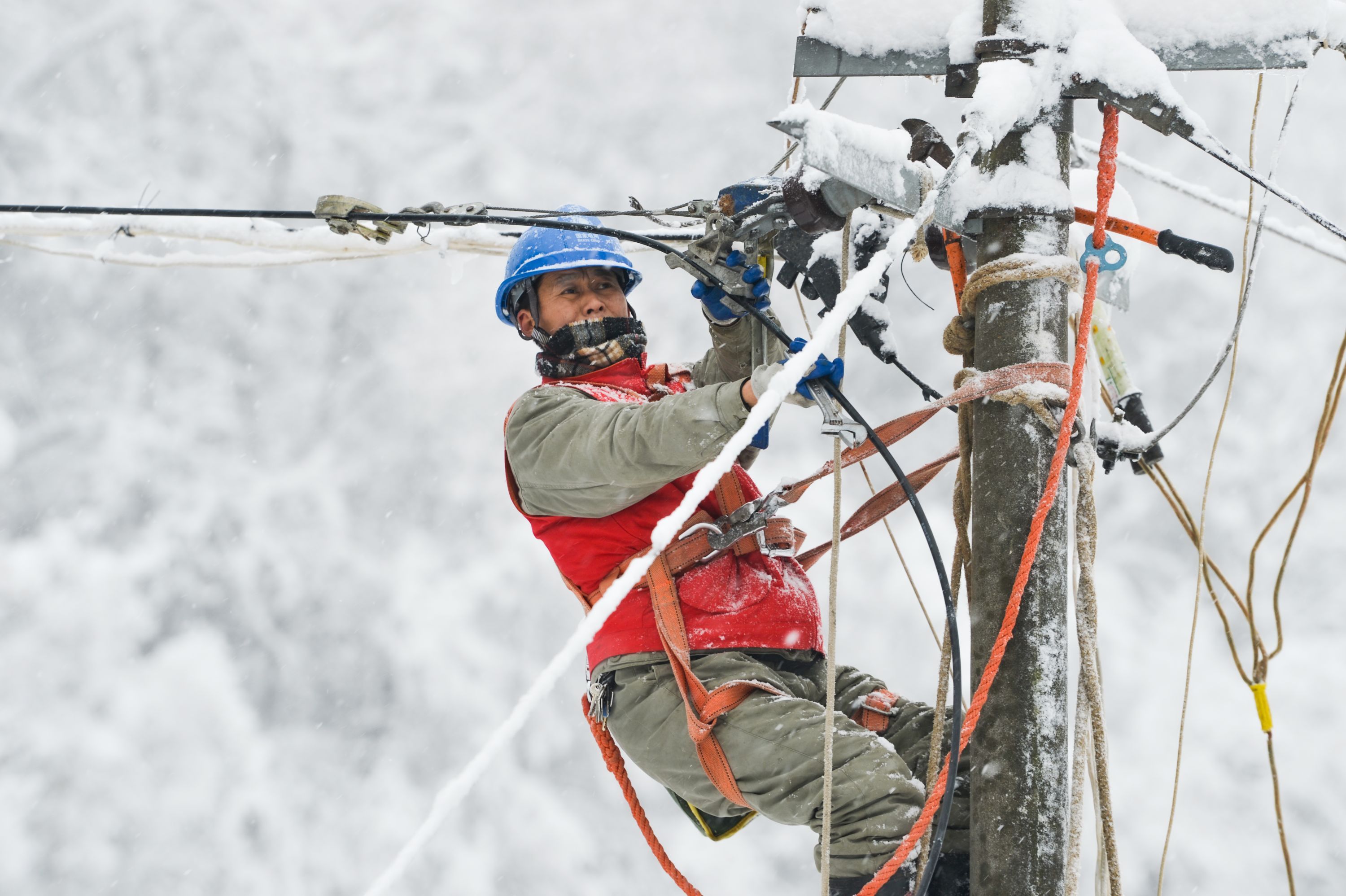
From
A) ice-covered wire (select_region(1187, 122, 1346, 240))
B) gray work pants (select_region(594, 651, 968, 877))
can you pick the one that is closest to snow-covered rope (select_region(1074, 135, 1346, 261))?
ice-covered wire (select_region(1187, 122, 1346, 240))

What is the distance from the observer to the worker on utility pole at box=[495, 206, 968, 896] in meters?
2.62

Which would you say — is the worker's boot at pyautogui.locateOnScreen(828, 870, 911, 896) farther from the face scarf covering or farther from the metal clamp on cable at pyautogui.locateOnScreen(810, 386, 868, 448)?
the face scarf covering

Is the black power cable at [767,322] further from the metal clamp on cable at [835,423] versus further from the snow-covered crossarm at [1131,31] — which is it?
the snow-covered crossarm at [1131,31]

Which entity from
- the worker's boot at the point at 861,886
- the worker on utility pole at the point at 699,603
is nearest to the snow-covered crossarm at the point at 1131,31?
the worker on utility pole at the point at 699,603

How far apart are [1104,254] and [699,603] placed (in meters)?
1.33

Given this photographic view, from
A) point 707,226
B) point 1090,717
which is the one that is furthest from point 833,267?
point 1090,717

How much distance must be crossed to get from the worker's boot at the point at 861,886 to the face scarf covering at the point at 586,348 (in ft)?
5.37

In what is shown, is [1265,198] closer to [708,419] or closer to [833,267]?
[833,267]

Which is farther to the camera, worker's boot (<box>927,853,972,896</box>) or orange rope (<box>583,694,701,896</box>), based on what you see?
orange rope (<box>583,694,701,896</box>)

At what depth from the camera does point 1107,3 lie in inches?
105

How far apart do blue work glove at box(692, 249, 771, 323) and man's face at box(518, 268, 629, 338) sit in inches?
19.3

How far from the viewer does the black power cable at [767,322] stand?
2.32 meters

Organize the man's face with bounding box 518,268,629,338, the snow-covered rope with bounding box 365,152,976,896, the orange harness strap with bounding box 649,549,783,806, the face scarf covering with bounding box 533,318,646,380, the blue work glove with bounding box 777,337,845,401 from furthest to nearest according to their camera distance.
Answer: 1. the man's face with bounding box 518,268,629,338
2. the face scarf covering with bounding box 533,318,646,380
3. the orange harness strap with bounding box 649,549,783,806
4. the blue work glove with bounding box 777,337,845,401
5. the snow-covered rope with bounding box 365,152,976,896

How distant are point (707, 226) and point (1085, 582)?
4.40 ft
